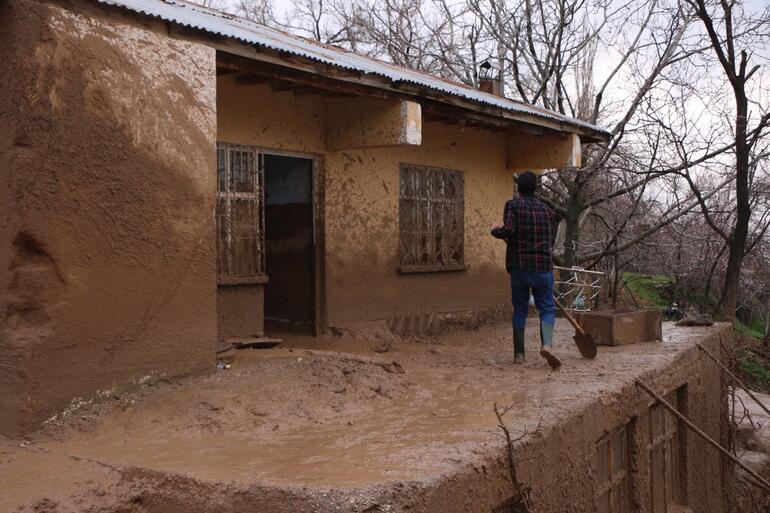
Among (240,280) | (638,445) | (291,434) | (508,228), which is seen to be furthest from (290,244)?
(291,434)

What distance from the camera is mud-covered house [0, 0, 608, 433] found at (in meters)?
4.49

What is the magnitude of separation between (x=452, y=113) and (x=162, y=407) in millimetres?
5104

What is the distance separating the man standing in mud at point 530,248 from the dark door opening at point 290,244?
250cm

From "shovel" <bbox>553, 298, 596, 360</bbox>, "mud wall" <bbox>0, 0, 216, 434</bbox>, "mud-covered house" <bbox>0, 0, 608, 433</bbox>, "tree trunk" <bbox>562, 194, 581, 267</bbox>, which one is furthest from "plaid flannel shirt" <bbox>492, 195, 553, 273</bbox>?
"tree trunk" <bbox>562, 194, 581, 267</bbox>

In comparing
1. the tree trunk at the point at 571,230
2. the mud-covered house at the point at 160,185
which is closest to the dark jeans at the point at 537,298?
the mud-covered house at the point at 160,185

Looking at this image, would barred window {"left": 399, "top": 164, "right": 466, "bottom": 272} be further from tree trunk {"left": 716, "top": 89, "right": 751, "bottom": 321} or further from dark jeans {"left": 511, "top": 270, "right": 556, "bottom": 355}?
tree trunk {"left": 716, "top": 89, "right": 751, "bottom": 321}

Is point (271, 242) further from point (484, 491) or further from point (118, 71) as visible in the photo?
point (484, 491)

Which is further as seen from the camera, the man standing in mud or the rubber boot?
the rubber boot

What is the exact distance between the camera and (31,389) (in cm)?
442

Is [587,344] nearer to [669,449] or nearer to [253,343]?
[669,449]

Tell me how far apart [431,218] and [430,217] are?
0.03m

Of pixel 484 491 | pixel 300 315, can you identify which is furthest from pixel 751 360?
pixel 484 491

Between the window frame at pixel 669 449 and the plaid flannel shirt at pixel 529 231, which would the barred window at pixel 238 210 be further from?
the window frame at pixel 669 449

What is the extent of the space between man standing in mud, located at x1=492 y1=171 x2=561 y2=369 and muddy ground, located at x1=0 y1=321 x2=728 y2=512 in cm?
49
